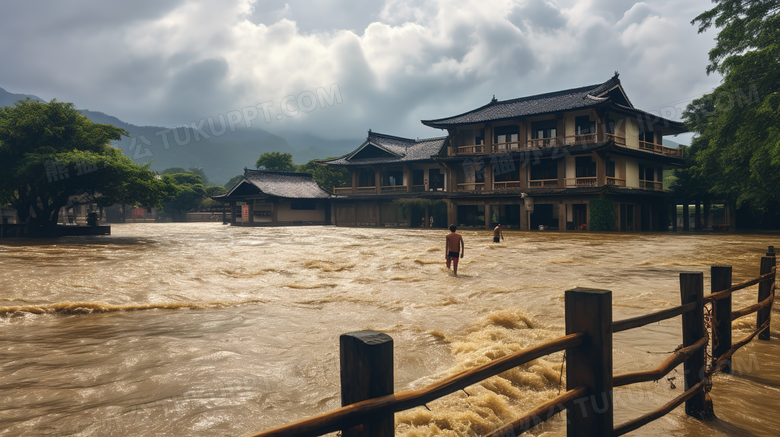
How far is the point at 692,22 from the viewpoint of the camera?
1719cm

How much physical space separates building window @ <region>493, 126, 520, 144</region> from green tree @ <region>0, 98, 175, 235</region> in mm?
21973

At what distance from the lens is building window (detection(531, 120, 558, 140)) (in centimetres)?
2969

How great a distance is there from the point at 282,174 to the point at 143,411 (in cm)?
4310

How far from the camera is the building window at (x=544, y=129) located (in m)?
29.7

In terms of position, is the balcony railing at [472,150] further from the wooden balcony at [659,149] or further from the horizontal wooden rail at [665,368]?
the horizontal wooden rail at [665,368]

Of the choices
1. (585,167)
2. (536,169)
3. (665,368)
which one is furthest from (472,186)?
(665,368)

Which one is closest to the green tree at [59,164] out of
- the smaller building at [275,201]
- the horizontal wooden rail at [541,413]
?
the smaller building at [275,201]

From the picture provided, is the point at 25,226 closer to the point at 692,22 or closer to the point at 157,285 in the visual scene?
the point at 157,285

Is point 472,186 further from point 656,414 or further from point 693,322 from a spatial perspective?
point 656,414

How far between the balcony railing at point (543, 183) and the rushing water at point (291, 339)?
1460 cm

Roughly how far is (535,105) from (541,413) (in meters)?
31.7

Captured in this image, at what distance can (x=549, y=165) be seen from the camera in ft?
97.6

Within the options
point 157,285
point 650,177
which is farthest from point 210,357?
point 650,177

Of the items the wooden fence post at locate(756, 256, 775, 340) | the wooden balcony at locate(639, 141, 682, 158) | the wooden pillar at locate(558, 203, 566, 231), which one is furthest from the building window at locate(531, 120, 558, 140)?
the wooden fence post at locate(756, 256, 775, 340)
